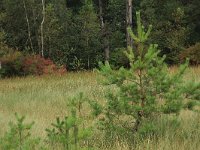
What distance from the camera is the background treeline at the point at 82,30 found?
29.1 metres

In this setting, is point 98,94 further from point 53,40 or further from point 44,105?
point 53,40

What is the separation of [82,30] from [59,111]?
20761 millimetres

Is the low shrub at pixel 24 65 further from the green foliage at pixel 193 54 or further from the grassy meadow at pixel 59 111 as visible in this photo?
the grassy meadow at pixel 59 111

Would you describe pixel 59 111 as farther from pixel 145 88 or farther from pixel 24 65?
pixel 24 65

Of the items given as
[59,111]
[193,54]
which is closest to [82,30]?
[193,54]

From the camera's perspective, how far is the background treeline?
29062 mm

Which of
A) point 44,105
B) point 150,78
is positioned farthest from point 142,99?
point 44,105

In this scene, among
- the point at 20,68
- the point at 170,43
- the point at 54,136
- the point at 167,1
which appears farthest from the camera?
the point at 167,1

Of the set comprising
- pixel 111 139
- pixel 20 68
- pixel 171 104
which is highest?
pixel 171 104

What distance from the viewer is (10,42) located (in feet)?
98.9

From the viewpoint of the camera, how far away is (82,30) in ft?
102

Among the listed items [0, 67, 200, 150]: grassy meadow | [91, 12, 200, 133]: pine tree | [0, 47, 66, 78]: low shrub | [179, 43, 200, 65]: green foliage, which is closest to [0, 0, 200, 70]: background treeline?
[0, 47, 66, 78]: low shrub

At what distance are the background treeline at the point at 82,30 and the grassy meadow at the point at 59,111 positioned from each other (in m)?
12.3

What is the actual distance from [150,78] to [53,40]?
929 inches
